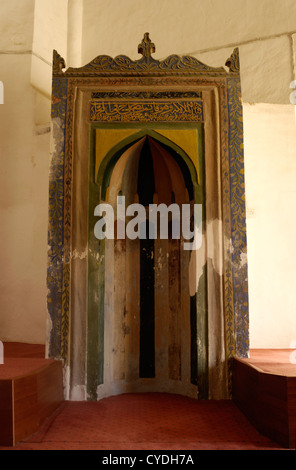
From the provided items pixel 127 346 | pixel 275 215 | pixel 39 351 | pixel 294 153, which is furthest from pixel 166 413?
pixel 294 153

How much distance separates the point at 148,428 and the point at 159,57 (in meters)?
4.05

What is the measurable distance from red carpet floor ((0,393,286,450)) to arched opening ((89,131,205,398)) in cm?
39

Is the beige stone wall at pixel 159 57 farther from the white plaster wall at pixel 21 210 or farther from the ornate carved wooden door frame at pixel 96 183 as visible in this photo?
the ornate carved wooden door frame at pixel 96 183

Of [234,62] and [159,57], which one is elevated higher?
[159,57]

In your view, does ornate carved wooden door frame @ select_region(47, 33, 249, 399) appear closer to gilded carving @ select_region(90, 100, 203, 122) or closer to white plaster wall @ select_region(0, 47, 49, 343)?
gilded carving @ select_region(90, 100, 203, 122)

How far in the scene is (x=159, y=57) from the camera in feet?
16.2

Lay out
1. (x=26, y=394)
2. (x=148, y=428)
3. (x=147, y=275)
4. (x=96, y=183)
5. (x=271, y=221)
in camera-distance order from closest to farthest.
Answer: (x=26, y=394) → (x=148, y=428) → (x=96, y=183) → (x=147, y=275) → (x=271, y=221)

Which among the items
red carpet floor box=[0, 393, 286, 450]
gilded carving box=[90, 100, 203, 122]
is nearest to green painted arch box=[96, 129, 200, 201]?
gilded carving box=[90, 100, 203, 122]

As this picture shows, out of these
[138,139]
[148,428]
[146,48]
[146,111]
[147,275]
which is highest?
[146,48]

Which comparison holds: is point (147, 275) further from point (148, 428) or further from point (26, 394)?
point (26, 394)

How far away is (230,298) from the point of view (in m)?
3.19

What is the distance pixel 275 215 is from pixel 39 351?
2.61 meters

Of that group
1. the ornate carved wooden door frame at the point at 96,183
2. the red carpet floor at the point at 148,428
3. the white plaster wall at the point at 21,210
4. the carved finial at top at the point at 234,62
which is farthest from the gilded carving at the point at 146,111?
the red carpet floor at the point at 148,428

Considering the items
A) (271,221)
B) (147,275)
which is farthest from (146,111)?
(271,221)
